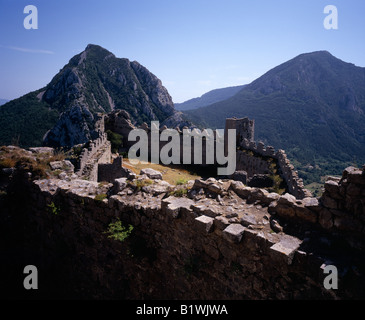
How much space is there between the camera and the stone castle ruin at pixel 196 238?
3.25 m

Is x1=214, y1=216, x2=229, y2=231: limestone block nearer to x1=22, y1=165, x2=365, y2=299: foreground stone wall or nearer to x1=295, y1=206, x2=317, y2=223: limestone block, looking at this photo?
x1=22, y1=165, x2=365, y2=299: foreground stone wall

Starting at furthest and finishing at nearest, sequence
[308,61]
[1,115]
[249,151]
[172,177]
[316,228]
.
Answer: [308,61], [1,115], [249,151], [172,177], [316,228]

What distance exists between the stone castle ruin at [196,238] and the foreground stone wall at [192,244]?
0.02 meters

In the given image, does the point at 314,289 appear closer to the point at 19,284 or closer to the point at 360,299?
the point at 360,299

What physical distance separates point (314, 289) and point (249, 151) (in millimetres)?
15885

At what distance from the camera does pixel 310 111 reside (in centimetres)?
10444

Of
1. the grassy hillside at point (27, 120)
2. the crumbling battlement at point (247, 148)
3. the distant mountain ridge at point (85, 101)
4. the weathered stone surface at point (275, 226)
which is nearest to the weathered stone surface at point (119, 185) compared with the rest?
the weathered stone surface at point (275, 226)

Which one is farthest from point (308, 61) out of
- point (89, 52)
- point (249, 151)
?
point (249, 151)

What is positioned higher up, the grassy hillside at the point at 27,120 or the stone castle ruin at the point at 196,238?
the grassy hillside at the point at 27,120

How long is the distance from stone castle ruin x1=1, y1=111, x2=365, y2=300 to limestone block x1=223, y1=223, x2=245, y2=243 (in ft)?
0.05

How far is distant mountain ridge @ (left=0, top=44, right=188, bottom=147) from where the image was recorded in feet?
149

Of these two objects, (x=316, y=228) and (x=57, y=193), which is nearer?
(x=316, y=228)

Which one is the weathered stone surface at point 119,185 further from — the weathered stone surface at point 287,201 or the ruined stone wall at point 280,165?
the ruined stone wall at point 280,165

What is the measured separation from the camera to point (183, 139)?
2070cm
